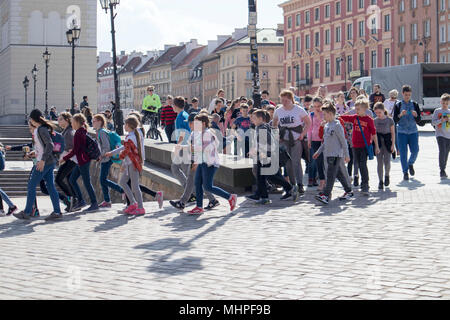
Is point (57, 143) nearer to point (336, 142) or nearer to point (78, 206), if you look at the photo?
point (78, 206)

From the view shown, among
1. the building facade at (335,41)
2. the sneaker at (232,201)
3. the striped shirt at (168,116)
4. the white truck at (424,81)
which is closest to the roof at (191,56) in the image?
the building facade at (335,41)

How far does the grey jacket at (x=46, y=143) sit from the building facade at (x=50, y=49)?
55415mm

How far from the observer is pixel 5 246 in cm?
910

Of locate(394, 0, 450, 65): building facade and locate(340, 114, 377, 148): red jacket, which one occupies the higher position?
locate(394, 0, 450, 65): building facade

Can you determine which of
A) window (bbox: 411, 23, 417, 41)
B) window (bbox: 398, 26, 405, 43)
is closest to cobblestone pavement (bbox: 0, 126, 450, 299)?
window (bbox: 411, 23, 417, 41)

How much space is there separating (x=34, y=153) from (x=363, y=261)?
6.81 m

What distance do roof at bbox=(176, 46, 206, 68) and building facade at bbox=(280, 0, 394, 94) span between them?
115 feet

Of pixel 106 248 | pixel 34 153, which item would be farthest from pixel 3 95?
pixel 106 248

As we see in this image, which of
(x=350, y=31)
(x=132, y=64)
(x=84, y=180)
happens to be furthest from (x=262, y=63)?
(x=84, y=180)

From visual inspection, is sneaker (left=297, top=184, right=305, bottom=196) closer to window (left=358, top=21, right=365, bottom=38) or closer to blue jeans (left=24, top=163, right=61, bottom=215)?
blue jeans (left=24, top=163, right=61, bottom=215)

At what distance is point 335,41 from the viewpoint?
3310 inches

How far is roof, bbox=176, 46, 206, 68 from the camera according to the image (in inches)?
5094

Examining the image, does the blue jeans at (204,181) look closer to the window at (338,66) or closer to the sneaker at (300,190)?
the sneaker at (300,190)

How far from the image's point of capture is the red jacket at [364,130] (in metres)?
13.2
